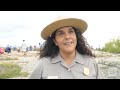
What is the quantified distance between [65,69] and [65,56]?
0.15 m

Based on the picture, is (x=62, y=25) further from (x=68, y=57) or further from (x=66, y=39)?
(x=68, y=57)

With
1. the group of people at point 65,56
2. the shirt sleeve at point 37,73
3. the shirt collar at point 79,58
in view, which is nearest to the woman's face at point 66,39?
the group of people at point 65,56

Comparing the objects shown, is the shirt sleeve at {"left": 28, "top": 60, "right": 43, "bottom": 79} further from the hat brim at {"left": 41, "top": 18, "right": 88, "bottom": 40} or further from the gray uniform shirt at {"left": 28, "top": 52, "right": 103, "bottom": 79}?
the hat brim at {"left": 41, "top": 18, "right": 88, "bottom": 40}

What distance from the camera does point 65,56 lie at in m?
2.69

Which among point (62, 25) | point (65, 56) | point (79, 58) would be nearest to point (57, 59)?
point (65, 56)

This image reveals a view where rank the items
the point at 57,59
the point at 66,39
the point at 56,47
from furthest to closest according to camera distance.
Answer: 1. the point at 56,47
2. the point at 57,59
3. the point at 66,39

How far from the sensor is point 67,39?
254 cm

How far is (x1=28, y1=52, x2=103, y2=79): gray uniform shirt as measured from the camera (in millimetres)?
2557

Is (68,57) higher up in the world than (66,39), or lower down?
lower down

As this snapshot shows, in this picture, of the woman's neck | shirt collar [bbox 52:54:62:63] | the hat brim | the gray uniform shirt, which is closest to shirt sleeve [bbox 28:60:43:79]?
the gray uniform shirt

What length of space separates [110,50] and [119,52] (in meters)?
0.33

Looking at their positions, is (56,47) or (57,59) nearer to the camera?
(57,59)

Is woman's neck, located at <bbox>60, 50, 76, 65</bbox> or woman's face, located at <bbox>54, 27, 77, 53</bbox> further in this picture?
woman's neck, located at <bbox>60, 50, 76, 65</bbox>
